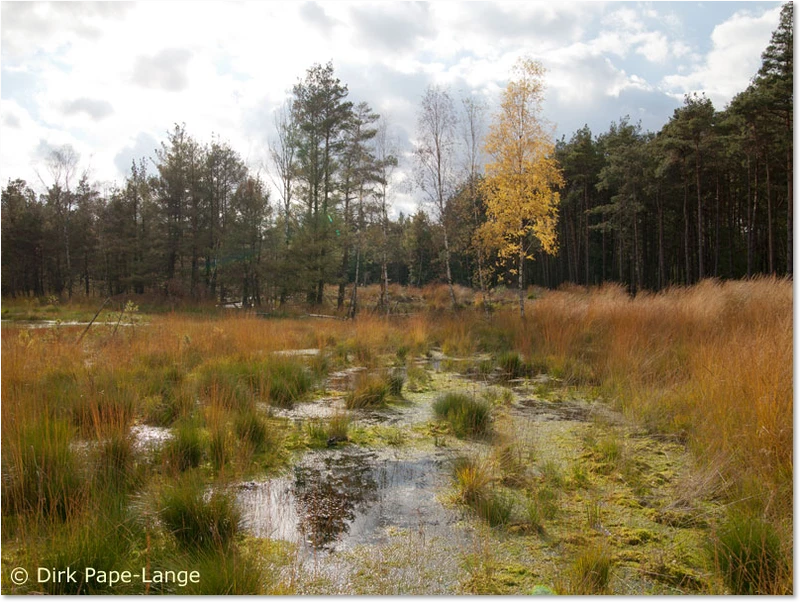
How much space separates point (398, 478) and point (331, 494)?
57cm

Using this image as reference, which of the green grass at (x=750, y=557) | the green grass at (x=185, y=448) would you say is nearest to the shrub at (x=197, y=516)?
the green grass at (x=185, y=448)

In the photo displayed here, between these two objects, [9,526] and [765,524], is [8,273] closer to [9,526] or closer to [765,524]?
[9,526]

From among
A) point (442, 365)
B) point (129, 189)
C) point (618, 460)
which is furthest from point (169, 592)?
point (129, 189)

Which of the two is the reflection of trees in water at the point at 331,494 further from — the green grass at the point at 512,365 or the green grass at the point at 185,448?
the green grass at the point at 512,365

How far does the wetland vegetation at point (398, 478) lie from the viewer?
6.57 feet

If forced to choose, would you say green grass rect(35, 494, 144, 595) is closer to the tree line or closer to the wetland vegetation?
the wetland vegetation

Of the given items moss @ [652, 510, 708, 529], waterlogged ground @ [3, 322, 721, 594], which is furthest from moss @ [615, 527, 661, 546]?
moss @ [652, 510, 708, 529]

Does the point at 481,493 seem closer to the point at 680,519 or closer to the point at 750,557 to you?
the point at 680,519

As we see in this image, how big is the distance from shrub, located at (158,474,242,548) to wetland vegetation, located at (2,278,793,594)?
0.04 ft

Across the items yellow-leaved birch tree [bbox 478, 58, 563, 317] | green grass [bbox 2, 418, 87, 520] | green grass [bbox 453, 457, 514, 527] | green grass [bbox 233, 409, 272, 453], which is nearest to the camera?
green grass [bbox 2, 418, 87, 520]

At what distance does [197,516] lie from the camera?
89.0 inches

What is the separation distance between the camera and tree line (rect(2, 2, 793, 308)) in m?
16.8

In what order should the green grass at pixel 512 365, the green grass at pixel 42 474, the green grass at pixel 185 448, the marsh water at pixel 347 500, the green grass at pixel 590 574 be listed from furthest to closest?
1. the green grass at pixel 512 365
2. the green grass at pixel 185 448
3. the marsh water at pixel 347 500
4. the green grass at pixel 42 474
5. the green grass at pixel 590 574

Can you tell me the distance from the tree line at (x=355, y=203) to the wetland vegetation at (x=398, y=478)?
10.0m
